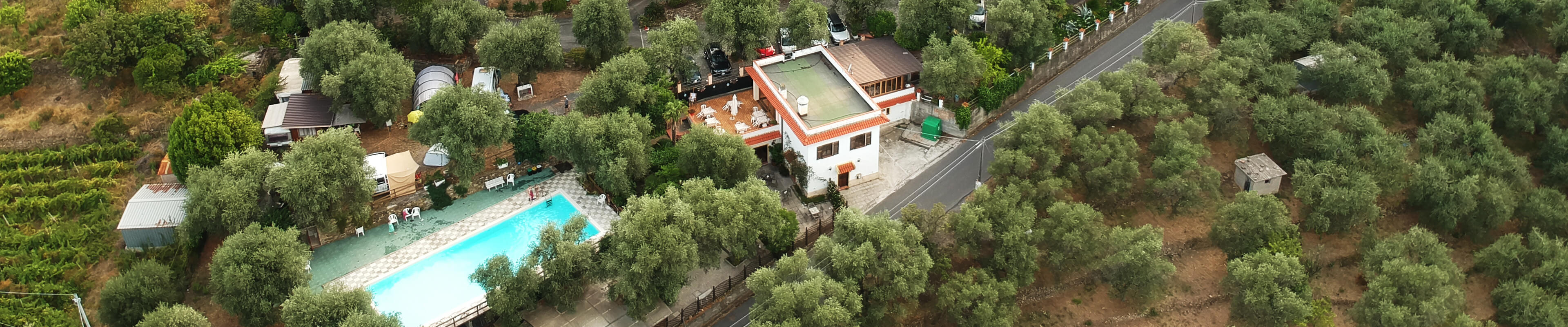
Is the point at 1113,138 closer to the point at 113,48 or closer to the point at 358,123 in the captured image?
the point at 358,123

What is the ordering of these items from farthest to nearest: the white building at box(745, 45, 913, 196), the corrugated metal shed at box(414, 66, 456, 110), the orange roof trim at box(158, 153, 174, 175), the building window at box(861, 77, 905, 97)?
the building window at box(861, 77, 905, 97), the corrugated metal shed at box(414, 66, 456, 110), the orange roof trim at box(158, 153, 174, 175), the white building at box(745, 45, 913, 196)

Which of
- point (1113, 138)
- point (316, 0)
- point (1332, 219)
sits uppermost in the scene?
point (316, 0)

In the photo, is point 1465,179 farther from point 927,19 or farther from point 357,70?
point 357,70

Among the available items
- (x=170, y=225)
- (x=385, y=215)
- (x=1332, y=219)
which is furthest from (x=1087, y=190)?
(x=170, y=225)

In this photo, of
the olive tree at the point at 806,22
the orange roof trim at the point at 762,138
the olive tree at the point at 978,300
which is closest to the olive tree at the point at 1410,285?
the olive tree at the point at 978,300

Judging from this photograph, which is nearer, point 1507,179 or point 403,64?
point 1507,179

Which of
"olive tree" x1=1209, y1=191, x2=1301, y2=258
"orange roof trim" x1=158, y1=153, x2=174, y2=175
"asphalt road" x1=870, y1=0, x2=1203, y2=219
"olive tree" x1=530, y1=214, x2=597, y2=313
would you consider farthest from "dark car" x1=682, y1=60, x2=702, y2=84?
"olive tree" x1=1209, y1=191, x2=1301, y2=258

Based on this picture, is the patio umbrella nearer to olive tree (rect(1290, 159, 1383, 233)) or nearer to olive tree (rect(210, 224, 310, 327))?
olive tree (rect(210, 224, 310, 327))
